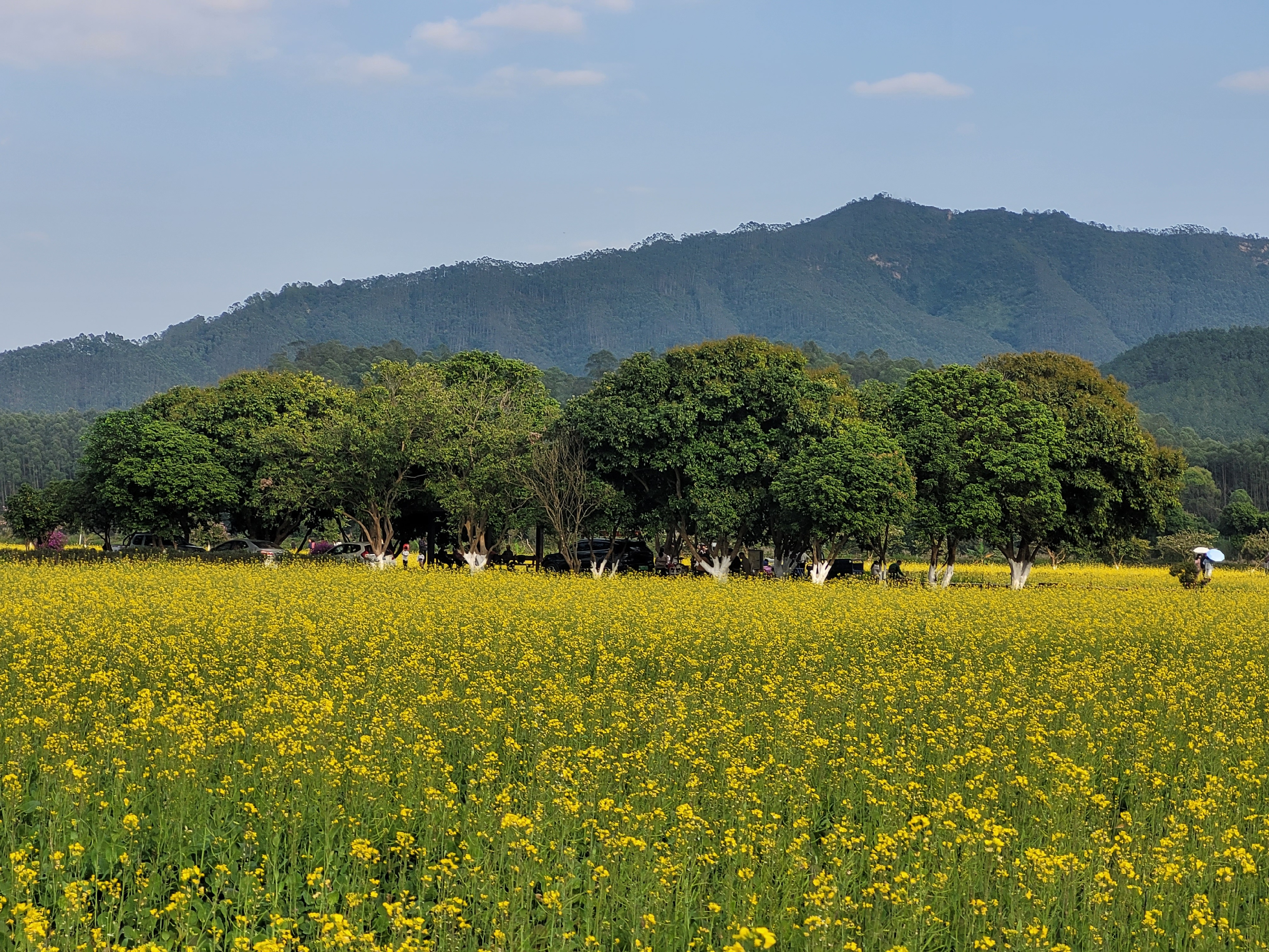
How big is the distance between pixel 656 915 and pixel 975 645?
1286 cm

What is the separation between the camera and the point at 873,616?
22.8 m

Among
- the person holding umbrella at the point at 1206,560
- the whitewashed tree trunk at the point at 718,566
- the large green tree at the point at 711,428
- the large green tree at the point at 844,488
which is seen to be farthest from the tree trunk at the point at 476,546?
the person holding umbrella at the point at 1206,560

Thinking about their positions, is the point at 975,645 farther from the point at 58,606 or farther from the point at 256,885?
the point at 58,606

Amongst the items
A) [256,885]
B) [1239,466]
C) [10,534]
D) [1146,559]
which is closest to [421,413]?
[256,885]

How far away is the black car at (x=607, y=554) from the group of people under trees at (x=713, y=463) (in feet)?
5.15

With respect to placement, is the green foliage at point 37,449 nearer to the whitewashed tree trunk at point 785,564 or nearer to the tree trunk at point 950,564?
the whitewashed tree trunk at point 785,564

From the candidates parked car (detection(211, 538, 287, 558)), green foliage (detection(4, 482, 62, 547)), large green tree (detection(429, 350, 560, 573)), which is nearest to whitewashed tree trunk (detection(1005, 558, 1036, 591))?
large green tree (detection(429, 350, 560, 573))

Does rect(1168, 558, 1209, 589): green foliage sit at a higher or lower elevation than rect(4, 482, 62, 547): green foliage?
lower

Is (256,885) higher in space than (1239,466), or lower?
lower

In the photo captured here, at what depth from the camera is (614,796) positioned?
931 cm

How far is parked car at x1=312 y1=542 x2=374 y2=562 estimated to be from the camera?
143 ft

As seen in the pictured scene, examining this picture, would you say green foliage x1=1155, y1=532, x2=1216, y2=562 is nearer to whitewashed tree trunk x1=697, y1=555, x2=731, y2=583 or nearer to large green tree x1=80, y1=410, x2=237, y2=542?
whitewashed tree trunk x1=697, y1=555, x2=731, y2=583

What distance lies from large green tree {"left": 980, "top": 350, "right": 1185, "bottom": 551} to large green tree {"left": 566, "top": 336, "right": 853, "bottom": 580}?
28.8 ft

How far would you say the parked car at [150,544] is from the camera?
149ft
